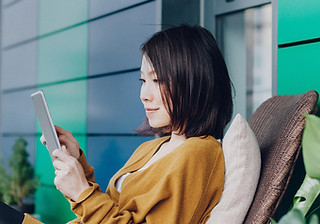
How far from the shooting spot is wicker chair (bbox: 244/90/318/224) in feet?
3.51

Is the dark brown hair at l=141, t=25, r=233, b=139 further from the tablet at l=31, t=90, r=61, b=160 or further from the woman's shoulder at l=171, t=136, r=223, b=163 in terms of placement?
the tablet at l=31, t=90, r=61, b=160

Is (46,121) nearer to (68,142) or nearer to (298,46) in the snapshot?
(68,142)

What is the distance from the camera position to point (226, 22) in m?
2.29

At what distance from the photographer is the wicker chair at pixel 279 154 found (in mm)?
1071

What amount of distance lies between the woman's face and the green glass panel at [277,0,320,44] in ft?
2.16

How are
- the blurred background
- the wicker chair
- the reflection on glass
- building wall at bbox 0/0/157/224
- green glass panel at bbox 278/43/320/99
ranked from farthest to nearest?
building wall at bbox 0/0/157/224, the reflection on glass, the blurred background, green glass panel at bbox 278/43/320/99, the wicker chair

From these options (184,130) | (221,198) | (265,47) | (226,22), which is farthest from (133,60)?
(221,198)

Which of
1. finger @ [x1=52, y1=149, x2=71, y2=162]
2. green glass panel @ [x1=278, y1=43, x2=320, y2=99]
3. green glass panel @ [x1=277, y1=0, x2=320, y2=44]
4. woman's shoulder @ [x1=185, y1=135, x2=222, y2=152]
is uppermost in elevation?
green glass panel @ [x1=277, y1=0, x2=320, y2=44]

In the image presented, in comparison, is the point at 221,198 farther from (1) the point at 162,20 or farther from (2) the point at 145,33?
(2) the point at 145,33

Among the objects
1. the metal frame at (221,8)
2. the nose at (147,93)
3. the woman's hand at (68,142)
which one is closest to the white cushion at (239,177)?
the nose at (147,93)

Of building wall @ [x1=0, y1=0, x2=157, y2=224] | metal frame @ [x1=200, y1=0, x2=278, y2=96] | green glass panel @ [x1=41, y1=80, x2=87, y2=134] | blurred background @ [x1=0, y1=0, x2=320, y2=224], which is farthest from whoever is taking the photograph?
green glass panel @ [x1=41, y1=80, x2=87, y2=134]

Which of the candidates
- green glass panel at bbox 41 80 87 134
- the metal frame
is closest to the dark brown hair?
A: the metal frame

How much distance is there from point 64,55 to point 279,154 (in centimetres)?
265

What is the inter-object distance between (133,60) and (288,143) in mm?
1706
